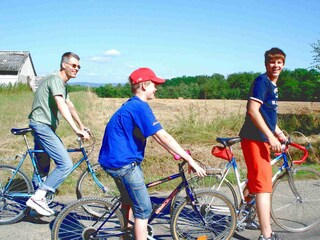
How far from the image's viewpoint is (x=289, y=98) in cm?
4378

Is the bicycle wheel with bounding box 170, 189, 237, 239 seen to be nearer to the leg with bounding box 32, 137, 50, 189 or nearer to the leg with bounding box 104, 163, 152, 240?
the leg with bounding box 104, 163, 152, 240

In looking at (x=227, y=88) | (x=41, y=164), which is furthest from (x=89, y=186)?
(x=227, y=88)

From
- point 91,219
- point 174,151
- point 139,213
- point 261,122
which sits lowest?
point 91,219

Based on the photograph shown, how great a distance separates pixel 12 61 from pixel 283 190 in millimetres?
45972

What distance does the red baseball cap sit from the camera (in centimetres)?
324

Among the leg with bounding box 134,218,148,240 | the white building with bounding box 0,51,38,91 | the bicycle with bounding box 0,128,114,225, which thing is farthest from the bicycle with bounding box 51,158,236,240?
the white building with bounding box 0,51,38,91

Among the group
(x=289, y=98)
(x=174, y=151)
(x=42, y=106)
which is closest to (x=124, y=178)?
(x=174, y=151)

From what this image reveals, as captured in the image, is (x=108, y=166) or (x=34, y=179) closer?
A: (x=108, y=166)

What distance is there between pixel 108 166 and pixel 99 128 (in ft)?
25.4

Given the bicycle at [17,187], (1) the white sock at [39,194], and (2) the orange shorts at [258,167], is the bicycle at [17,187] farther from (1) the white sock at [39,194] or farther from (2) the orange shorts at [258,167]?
(2) the orange shorts at [258,167]

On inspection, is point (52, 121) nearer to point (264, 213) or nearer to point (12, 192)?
point (12, 192)

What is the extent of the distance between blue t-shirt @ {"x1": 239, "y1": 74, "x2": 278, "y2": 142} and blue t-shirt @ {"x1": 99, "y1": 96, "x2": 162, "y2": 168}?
3.98ft

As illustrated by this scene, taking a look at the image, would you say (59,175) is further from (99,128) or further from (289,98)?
(289,98)

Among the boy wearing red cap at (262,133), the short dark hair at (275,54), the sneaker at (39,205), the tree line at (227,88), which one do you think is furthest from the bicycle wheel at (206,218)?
the tree line at (227,88)
